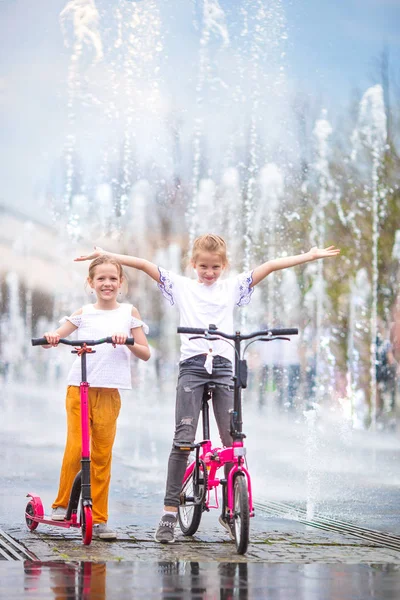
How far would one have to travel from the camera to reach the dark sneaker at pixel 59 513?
610 centimetres

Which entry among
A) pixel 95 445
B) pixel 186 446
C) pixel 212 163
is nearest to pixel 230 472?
pixel 186 446

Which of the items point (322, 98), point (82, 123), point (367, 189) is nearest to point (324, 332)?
point (367, 189)

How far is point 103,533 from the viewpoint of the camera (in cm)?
598

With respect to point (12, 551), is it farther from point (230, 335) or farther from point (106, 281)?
point (106, 281)

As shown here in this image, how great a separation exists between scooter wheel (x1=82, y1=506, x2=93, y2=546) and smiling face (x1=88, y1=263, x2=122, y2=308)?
1.13m

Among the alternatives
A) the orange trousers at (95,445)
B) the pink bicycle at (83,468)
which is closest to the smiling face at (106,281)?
the pink bicycle at (83,468)

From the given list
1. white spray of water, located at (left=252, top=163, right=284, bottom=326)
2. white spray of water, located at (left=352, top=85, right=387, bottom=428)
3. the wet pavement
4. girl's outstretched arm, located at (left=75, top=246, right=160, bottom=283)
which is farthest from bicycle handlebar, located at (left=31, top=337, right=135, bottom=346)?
white spray of water, located at (left=352, top=85, right=387, bottom=428)

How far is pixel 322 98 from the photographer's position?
18.9 meters

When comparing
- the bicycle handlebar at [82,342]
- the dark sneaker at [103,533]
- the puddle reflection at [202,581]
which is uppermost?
the bicycle handlebar at [82,342]

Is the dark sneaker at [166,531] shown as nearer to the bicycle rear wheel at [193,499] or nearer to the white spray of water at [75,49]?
the bicycle rear wheel at [193,499]

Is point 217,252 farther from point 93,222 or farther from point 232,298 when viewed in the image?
point 93,222

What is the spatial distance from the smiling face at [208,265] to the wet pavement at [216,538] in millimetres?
1293

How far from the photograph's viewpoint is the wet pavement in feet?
15.5

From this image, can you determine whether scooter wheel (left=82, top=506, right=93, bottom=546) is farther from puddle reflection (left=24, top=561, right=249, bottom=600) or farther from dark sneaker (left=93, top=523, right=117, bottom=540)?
puddle reflection (left=24, top=561, right=249, bottom=600)
